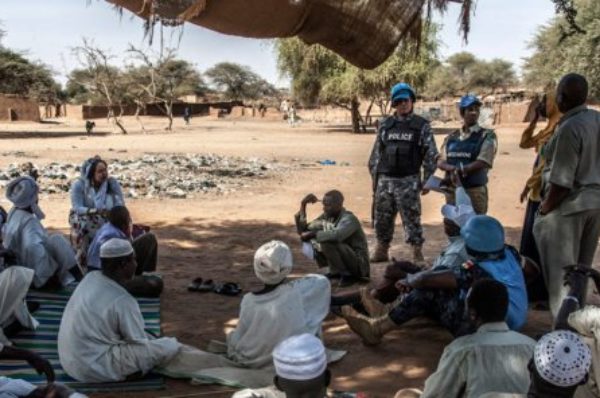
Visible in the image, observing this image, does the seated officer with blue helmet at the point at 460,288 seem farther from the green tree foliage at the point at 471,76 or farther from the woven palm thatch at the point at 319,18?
the green tree foliage at the point at 471,76

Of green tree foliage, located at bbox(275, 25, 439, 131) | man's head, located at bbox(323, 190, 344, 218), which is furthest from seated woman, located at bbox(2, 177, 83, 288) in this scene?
green tree foliage, located at bbox(275, 25, 439, 131)

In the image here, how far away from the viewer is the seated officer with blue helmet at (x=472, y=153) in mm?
5922

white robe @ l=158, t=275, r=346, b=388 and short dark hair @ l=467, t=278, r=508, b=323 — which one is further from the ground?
short dark hair @ l=467, t=278, r=508, b=323

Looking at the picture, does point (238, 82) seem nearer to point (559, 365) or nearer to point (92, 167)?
point (92, 167)

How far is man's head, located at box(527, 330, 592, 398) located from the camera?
1.96 metres

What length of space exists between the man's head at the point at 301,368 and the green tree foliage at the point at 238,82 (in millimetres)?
74437

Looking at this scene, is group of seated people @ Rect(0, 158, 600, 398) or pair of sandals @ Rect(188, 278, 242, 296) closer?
group of seated people @ Rect(0, 158, 600, 398)

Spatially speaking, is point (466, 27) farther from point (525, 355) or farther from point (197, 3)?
point (525, 355)

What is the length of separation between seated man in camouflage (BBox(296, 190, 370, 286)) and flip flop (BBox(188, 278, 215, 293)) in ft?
3.42

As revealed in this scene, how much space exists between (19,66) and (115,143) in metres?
15.7

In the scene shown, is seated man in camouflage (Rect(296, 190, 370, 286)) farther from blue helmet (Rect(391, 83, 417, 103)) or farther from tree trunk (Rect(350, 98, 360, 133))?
tree trunk (Rect(350, 98, 360, 133))

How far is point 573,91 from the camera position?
409 cm

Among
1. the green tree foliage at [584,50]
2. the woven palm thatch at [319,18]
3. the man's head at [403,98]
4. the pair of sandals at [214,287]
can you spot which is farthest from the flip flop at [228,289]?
the green tree foliage at [584,50]

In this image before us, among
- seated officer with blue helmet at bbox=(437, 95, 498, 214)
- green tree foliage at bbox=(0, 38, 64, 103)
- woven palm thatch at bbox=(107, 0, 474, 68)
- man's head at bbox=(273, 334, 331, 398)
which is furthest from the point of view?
green tree foliage at bbox=(0, 38, 64, 103)
